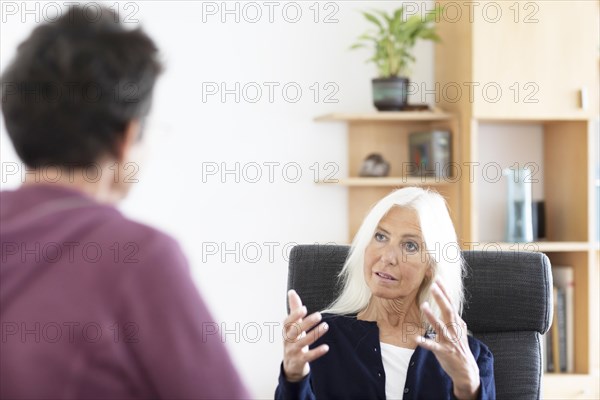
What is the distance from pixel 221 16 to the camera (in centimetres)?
346

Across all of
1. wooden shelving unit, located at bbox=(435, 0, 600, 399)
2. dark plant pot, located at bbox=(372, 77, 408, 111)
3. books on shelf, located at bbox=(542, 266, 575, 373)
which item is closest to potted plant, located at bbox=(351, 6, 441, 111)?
dark plant pot, located at bbox=(372, 77, 408, 111)

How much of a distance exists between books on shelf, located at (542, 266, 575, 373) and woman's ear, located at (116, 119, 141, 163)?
8.98 feet

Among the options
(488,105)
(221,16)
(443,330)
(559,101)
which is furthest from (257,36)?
(443,330)

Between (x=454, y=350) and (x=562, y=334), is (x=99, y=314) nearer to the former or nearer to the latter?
(x=454, y=350)

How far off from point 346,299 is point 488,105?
4.39 ft

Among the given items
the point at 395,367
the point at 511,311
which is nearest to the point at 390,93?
the point at 511,311

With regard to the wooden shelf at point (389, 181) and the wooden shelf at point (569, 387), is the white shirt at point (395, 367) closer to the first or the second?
the wooden shelf at point (389, 181)

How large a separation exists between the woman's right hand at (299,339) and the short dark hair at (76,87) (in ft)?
2.95

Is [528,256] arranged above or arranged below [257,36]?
below

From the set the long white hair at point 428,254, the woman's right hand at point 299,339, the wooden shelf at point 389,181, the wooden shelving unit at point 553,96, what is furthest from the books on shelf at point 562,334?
the woman's right hand at point 299,339

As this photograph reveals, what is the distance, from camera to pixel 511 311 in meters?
2.21

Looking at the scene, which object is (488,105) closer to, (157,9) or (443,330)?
(157,9)

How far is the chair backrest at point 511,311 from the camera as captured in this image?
7.17 ft

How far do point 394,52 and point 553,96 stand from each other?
629 millimetres
